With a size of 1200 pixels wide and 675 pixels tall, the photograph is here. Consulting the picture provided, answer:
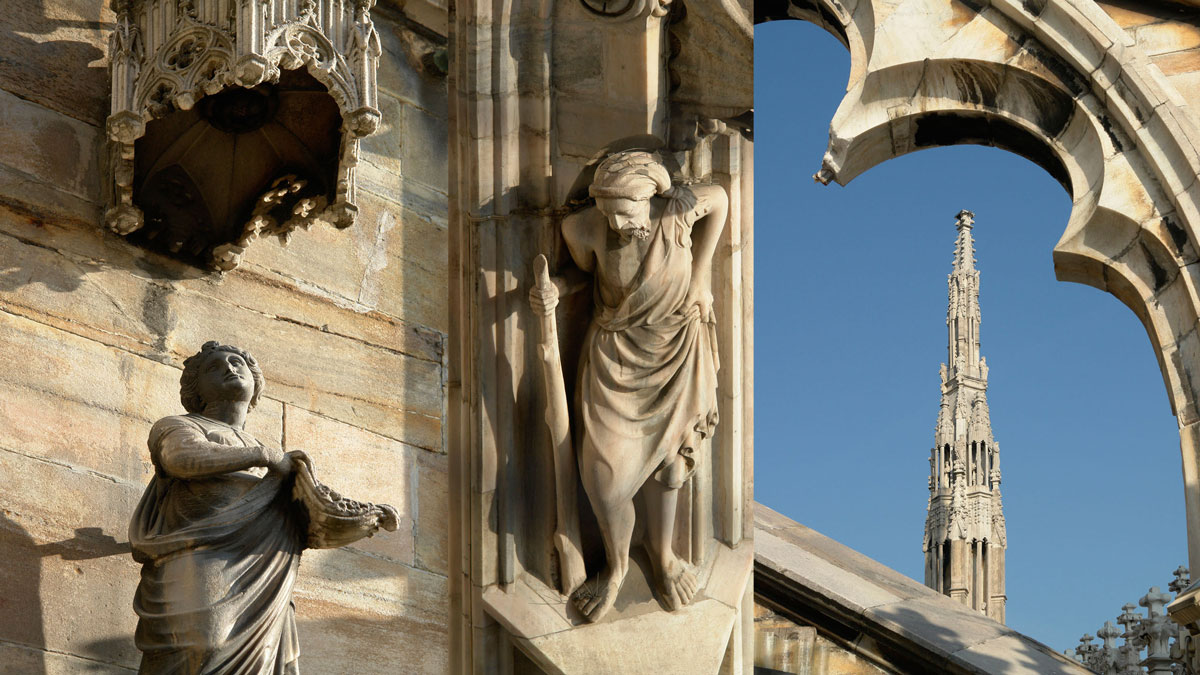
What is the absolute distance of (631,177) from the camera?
20.0 ft

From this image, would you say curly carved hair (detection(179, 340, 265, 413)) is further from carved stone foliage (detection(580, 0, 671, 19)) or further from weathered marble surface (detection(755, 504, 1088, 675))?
weathered marble surface (detection(755, 504, 1088, 675))

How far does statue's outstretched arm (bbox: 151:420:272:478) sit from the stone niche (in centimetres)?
87

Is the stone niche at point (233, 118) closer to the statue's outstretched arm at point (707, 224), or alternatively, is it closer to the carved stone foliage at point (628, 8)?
the carved stone foliage at point (628, 8)

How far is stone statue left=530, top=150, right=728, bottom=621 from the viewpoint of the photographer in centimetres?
603

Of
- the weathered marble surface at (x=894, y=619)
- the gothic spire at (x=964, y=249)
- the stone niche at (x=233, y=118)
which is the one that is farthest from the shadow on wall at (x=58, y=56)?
the gothic spire at (x=964, y=249)

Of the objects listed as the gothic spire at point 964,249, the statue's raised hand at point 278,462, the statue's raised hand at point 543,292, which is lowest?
the statue's raised hand at point 278,462

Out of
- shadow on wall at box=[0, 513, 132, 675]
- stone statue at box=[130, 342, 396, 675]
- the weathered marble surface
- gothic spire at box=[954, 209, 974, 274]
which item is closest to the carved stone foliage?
stone statue at box=[130, 342, 396, 675]

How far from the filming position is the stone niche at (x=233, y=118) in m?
5.62

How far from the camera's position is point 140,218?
19.5ft

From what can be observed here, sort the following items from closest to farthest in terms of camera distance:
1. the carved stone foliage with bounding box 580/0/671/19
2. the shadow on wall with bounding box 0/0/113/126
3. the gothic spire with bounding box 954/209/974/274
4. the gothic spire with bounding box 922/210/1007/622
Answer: the shadow on wall with bounding box 0/0/113/126 < the carved stone foliage with bounding box 580/0/671/19 < the gothic spire with bounding box 922/210/1007/622 < the gothic spire with bounding box 954/209/974/274

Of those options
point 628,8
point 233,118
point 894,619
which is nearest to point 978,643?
point 894,619

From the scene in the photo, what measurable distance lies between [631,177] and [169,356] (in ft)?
4.30

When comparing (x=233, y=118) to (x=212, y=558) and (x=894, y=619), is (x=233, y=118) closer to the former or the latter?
(x=212, y=558)

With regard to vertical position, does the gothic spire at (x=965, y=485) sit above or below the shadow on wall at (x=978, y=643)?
above
